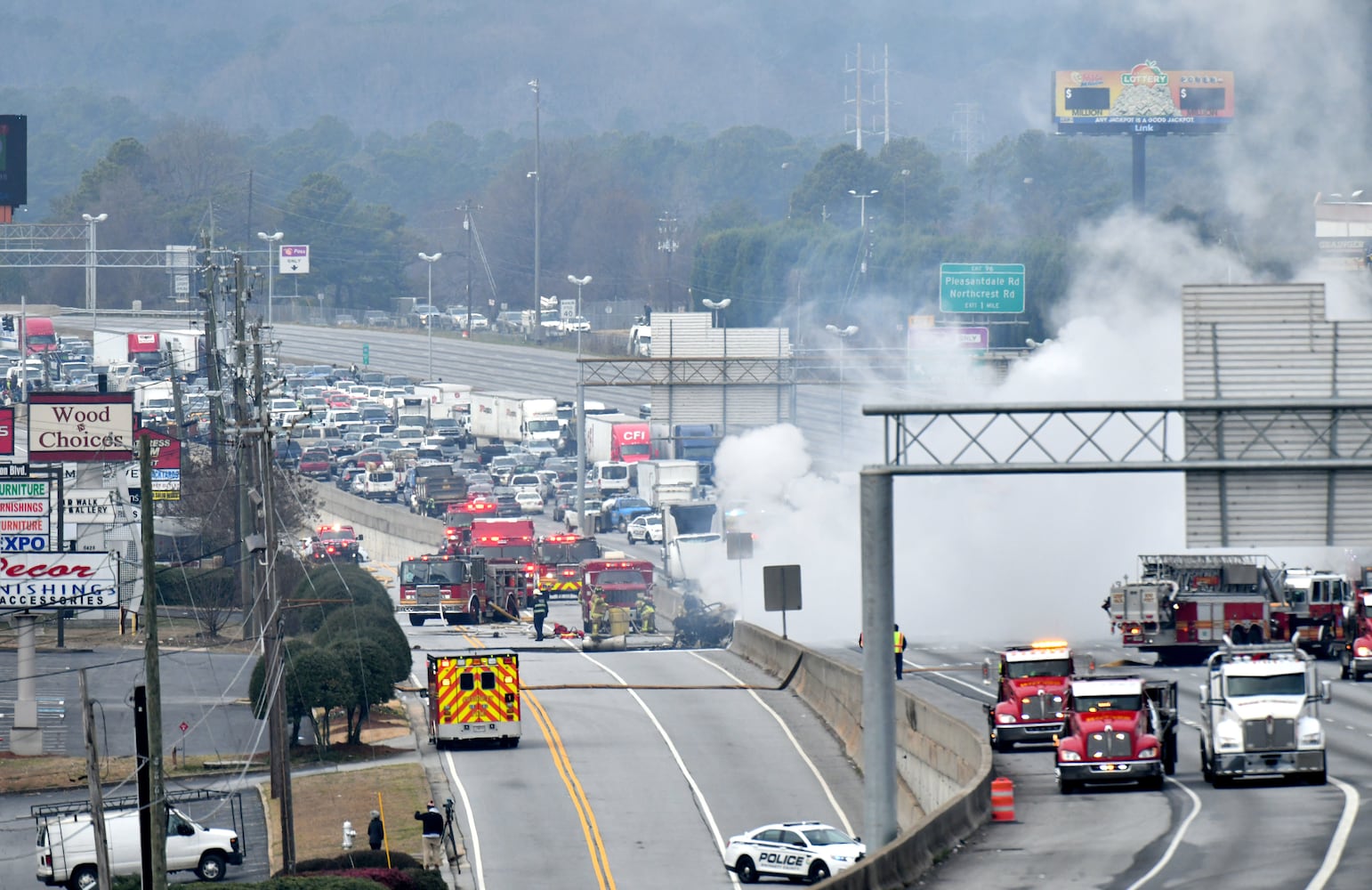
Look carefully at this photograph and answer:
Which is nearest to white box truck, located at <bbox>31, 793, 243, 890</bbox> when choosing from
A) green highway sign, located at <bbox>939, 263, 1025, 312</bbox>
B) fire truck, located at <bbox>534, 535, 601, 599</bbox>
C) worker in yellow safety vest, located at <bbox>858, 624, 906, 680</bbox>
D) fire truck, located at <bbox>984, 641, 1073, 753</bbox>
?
fire truck, located at <bbox>984, 641, 1073, 753</bbox>

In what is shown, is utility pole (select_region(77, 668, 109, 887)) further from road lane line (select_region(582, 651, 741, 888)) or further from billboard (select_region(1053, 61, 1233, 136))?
billboard (select_region(1053, 61, 1233, 136))

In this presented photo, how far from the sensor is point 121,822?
36.8 m

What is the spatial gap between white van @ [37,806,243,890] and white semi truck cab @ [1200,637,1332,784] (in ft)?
56.3

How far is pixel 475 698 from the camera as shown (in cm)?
4316

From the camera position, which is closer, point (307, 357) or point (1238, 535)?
point (1238, 535)

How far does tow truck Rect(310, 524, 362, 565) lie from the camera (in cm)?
7883

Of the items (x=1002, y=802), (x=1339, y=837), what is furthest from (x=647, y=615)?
(x=1339, y=837)

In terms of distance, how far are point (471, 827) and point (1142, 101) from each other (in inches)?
4850

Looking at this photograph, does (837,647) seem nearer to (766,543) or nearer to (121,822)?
(766,543)

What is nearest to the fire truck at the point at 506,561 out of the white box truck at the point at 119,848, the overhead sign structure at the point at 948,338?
the white box truck at the point at 119,848

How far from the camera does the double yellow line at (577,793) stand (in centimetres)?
3331

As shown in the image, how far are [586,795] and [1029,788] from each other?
371 inches

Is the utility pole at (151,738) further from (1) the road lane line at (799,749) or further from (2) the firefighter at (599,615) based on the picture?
(2) the firefighter at (599,615)

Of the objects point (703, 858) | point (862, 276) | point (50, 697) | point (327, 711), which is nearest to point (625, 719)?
point (327, 711)
